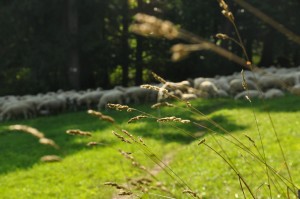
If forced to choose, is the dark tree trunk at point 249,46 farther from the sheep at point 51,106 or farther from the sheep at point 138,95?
the sheep at point 51,106

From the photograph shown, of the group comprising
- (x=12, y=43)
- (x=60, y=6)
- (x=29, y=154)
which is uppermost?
(x=60, y=6)

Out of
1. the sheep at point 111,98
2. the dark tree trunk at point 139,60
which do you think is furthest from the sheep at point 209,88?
the dark tree trunk at point 139,60

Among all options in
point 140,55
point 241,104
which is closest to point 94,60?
point 140,55

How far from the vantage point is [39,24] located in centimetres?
3534

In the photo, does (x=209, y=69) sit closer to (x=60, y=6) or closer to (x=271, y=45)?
(x=271, y=45)

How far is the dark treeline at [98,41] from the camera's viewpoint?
110 ft

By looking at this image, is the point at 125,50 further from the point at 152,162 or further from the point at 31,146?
the point at 152,162

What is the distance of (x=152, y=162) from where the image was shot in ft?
38.2

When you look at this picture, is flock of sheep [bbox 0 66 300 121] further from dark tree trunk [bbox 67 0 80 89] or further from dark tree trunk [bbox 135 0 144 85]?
dark tree trunk [bbox 135 0 144 85]

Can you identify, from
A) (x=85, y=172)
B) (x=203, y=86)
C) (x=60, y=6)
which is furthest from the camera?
(x=60, y=6)

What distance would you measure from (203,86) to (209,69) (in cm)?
1353

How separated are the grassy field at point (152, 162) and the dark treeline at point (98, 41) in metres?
16.0

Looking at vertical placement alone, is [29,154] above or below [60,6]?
below

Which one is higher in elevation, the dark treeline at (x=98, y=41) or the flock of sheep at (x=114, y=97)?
the dark treeline at (x=98, y=41)
